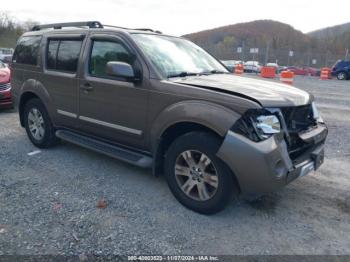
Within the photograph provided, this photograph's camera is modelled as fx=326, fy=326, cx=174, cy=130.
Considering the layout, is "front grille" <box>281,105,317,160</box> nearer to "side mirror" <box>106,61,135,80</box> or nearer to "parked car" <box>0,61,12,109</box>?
"side mirror" <box>106,61,135,80</box>

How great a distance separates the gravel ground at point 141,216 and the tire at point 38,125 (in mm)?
534

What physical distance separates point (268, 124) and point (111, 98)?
77.4 inches

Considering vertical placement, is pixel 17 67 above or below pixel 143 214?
above

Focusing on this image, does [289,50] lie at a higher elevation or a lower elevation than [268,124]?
higher

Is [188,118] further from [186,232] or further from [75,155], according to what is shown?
[75,155]

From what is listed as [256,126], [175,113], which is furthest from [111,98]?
[256,126]

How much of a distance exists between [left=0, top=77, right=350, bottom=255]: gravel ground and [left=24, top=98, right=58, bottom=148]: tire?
0.53m

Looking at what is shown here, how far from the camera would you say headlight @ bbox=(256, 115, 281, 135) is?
298 centimetres

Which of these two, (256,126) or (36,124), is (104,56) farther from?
(256,126)

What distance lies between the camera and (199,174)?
3324 mm

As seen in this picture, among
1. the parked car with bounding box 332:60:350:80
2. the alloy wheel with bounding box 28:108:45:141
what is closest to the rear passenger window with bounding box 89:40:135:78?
the alloy wheel with bounding box 28:108:45:141

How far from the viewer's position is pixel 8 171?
14.4 feet

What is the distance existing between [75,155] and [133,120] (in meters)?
1.70

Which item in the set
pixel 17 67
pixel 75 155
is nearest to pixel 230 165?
pixel 75 155
